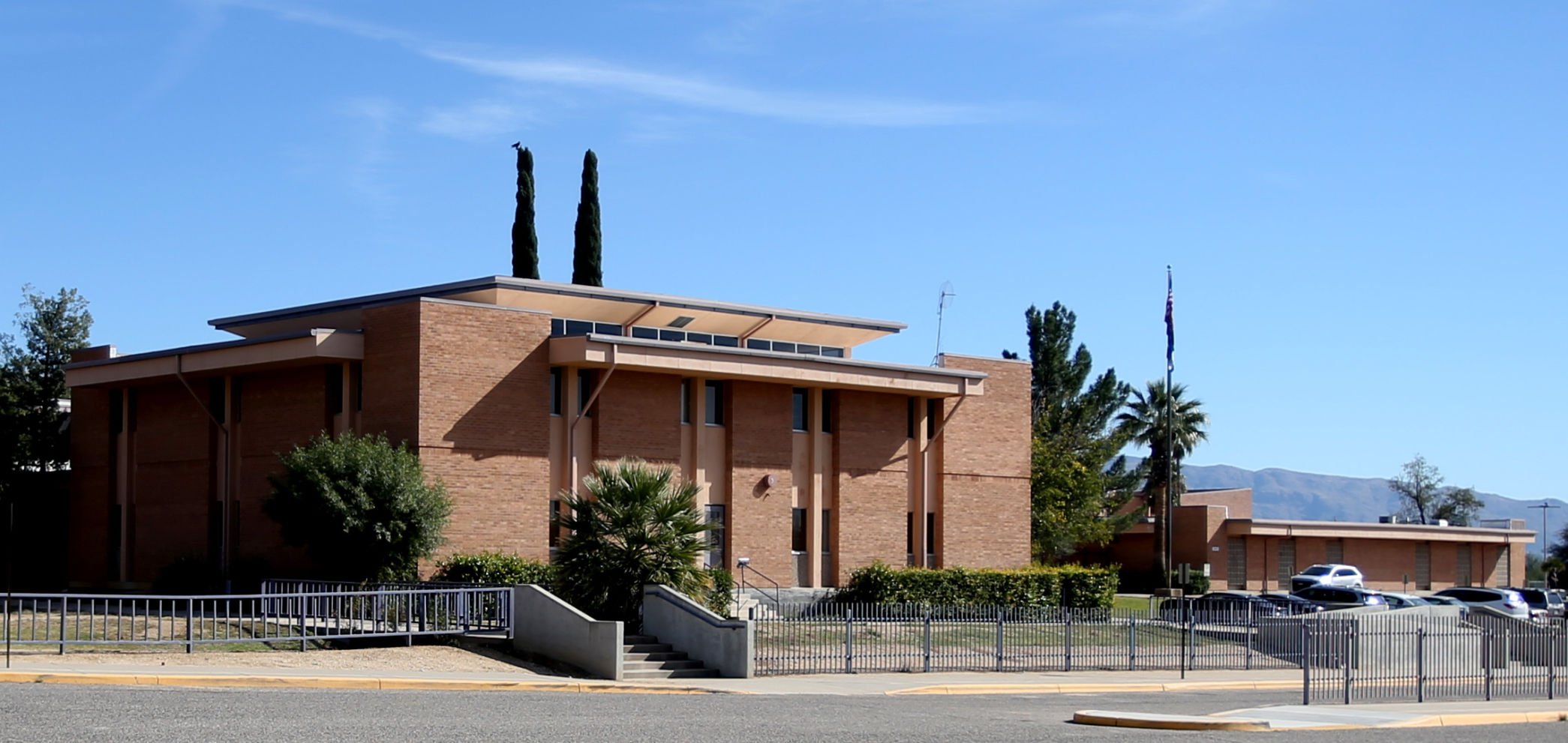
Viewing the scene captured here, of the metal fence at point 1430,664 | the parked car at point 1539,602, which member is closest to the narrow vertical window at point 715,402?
the metal fence at point 1430,664

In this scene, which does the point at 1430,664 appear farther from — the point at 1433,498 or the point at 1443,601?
the point at 1433,498

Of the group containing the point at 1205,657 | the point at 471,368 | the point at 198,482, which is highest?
the point at 471,368

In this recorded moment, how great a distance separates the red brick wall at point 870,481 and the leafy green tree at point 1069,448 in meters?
21.5

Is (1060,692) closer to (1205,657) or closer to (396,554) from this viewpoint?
(1205,657)

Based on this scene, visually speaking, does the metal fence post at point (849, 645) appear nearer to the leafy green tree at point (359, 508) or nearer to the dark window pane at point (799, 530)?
the leafy green tree at point (359, 508)

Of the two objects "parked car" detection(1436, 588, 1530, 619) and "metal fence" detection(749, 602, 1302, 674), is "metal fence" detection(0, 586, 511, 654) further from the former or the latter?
"parked car" detection(1436, 588, 1530, 619)

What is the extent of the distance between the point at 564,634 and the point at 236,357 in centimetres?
1464

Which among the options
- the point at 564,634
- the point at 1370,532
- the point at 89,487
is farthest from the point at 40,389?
the point at 1370,532

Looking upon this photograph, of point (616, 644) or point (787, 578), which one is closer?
point (616, 644)

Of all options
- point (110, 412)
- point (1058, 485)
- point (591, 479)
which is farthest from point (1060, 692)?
point (1058, 485)

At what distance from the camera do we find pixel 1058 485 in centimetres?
7106

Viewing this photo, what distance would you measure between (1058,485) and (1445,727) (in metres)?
46.2

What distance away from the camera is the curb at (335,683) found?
933 inches

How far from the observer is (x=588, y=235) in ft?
190
